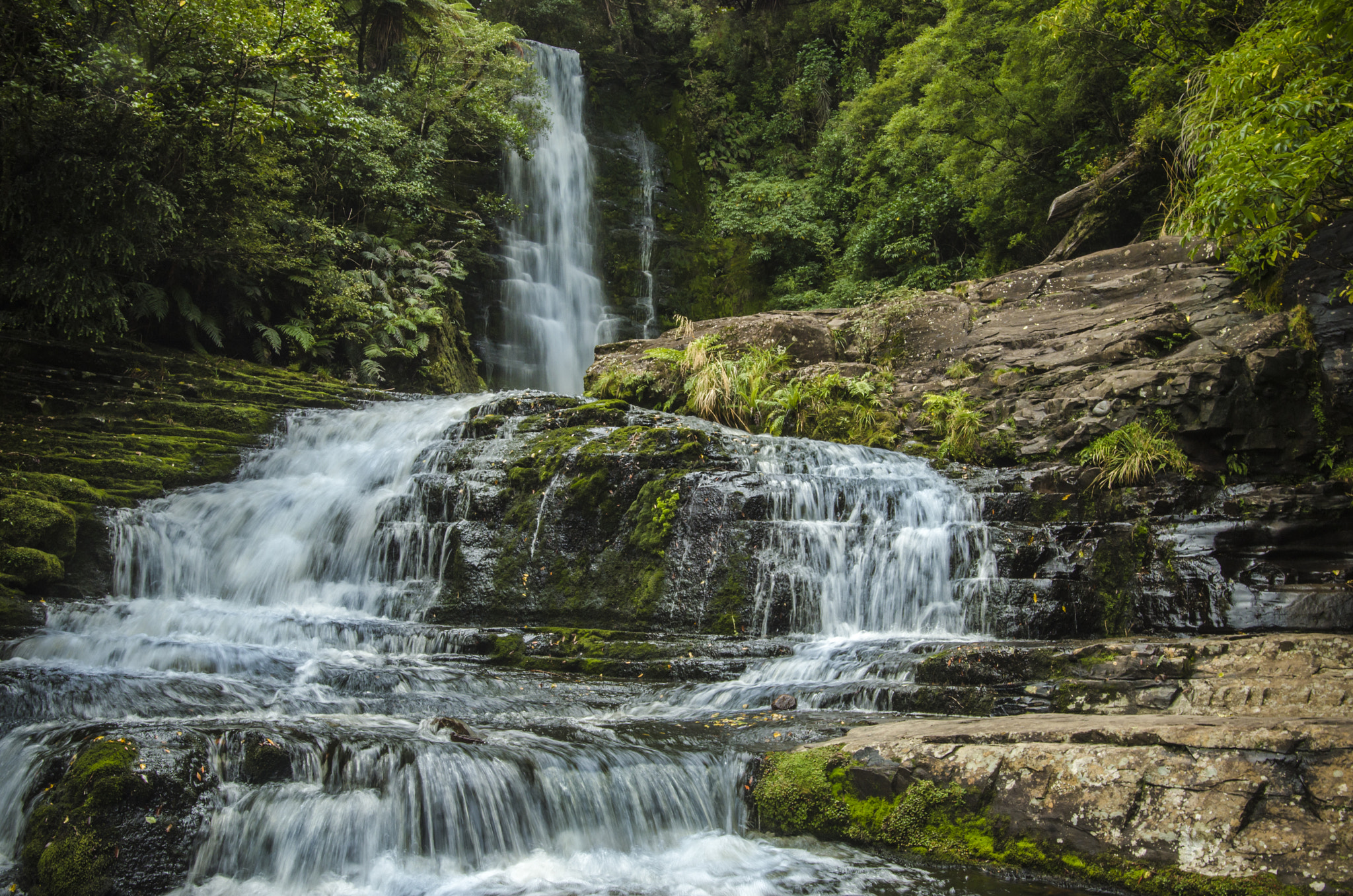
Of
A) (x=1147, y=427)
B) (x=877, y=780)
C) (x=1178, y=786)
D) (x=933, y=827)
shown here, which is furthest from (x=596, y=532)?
(x=1147, y=427)

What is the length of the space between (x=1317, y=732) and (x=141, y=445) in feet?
35.7

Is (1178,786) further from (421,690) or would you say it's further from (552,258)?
(552,258)

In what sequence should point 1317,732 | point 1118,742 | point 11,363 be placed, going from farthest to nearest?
point 11,363 < point 1118,742 < point 1317,732

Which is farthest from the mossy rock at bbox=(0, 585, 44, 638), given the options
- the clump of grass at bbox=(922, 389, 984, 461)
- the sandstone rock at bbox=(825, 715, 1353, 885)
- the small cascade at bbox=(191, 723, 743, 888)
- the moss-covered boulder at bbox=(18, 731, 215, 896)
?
the clump of grass at bbox=(922, 389, 984, 461)

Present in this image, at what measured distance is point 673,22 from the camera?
2395cm

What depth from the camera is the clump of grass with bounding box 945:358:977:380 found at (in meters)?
10.8

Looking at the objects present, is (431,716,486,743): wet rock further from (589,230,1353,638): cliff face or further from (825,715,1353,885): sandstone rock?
(589,230,1353,638): cliff face

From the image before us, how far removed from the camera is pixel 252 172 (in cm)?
1102

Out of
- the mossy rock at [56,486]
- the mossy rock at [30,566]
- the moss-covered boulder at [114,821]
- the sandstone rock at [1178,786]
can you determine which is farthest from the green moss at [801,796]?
the mossy rock at [56,486]

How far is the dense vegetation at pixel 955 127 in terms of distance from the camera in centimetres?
552

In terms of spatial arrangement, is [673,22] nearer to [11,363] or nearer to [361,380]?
[361,380]

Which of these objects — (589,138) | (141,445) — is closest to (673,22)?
(589,138)

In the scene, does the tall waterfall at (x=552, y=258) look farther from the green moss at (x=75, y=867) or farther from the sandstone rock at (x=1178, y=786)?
the sandstone rock at (x=1178, y=786)

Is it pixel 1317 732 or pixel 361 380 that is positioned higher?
pixel 361 380
